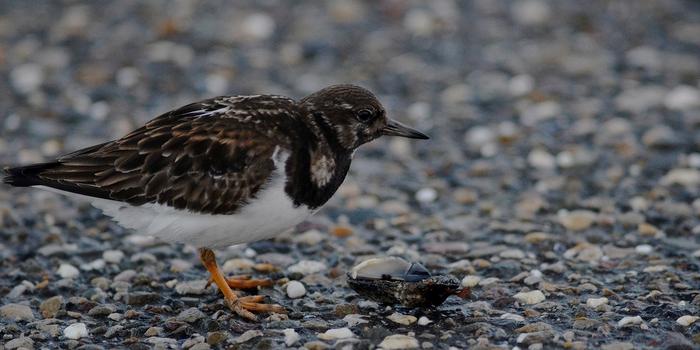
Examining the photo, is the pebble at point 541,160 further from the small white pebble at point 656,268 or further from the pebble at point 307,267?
the pebble at point 307,267

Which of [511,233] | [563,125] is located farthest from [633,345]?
[563,125]

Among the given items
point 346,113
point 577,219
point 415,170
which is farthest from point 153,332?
point 415,170

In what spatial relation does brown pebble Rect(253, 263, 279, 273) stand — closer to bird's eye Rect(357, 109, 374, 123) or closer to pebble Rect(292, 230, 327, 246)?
pebble Rect(292, 230, 327, 246)

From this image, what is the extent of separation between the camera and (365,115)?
19.1 feet

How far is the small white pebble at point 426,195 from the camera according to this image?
7.60 meters

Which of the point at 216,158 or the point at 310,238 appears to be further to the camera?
the point at 310,238

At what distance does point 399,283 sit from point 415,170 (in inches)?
110

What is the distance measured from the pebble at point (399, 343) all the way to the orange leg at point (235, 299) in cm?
80

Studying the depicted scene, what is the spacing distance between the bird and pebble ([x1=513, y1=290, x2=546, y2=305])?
1221mm

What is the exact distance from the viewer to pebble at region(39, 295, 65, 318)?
5.72 meters

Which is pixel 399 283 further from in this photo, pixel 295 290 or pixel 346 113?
pixel 346 113

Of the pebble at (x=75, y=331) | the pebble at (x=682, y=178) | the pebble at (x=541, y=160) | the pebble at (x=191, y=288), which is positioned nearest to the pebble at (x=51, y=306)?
the pebble at (x=75, y=331)

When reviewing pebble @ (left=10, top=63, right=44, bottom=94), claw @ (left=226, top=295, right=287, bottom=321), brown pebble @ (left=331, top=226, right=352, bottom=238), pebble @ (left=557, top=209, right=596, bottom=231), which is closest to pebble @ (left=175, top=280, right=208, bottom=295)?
claw @ (left=226, top=295, right=287, bottom=321)

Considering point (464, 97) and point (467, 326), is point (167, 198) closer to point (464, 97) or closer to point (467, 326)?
point (467, 326)
